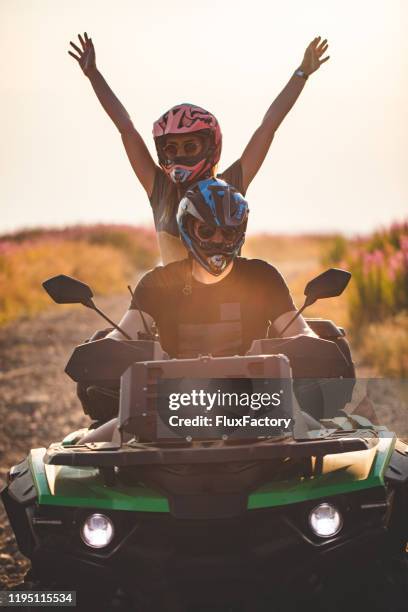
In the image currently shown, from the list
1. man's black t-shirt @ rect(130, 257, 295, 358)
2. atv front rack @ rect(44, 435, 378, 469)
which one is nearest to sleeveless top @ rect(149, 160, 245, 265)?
man's black t-shirt @ rect(130, 257, 295, 358)

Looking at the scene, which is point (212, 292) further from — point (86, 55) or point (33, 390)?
point (33, 390)

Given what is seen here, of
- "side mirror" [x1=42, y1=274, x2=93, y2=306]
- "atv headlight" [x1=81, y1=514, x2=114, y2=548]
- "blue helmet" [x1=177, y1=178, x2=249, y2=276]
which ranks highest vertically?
"blue helmet" [x1=177, y1=178, x2=249, y2=276]

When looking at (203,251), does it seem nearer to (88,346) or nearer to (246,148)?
(88,346)

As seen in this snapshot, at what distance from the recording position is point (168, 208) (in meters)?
Result: 7.38

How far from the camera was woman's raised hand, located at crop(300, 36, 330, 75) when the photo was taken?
7879mm

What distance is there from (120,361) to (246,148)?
3381 millimetres

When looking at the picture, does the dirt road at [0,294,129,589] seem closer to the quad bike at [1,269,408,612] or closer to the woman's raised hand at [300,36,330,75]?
the quad bike at [1,269,408,612]

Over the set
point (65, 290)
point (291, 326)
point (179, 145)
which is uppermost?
point (179, 145)

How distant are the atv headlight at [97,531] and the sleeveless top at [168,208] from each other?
2862 millimetres

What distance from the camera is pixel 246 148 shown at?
775 centimetres

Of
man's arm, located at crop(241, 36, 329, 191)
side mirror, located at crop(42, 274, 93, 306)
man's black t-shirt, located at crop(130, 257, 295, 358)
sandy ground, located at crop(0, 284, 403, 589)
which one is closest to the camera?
side mirror, located at crop(42, 274, 93, 306)

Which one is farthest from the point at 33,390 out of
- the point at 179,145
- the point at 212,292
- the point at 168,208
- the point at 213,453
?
the point at 213,453

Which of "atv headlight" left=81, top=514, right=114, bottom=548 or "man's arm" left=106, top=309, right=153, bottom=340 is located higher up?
"man's arm" left=106, top=309, right=153, bottom=340

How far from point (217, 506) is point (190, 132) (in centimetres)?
312
